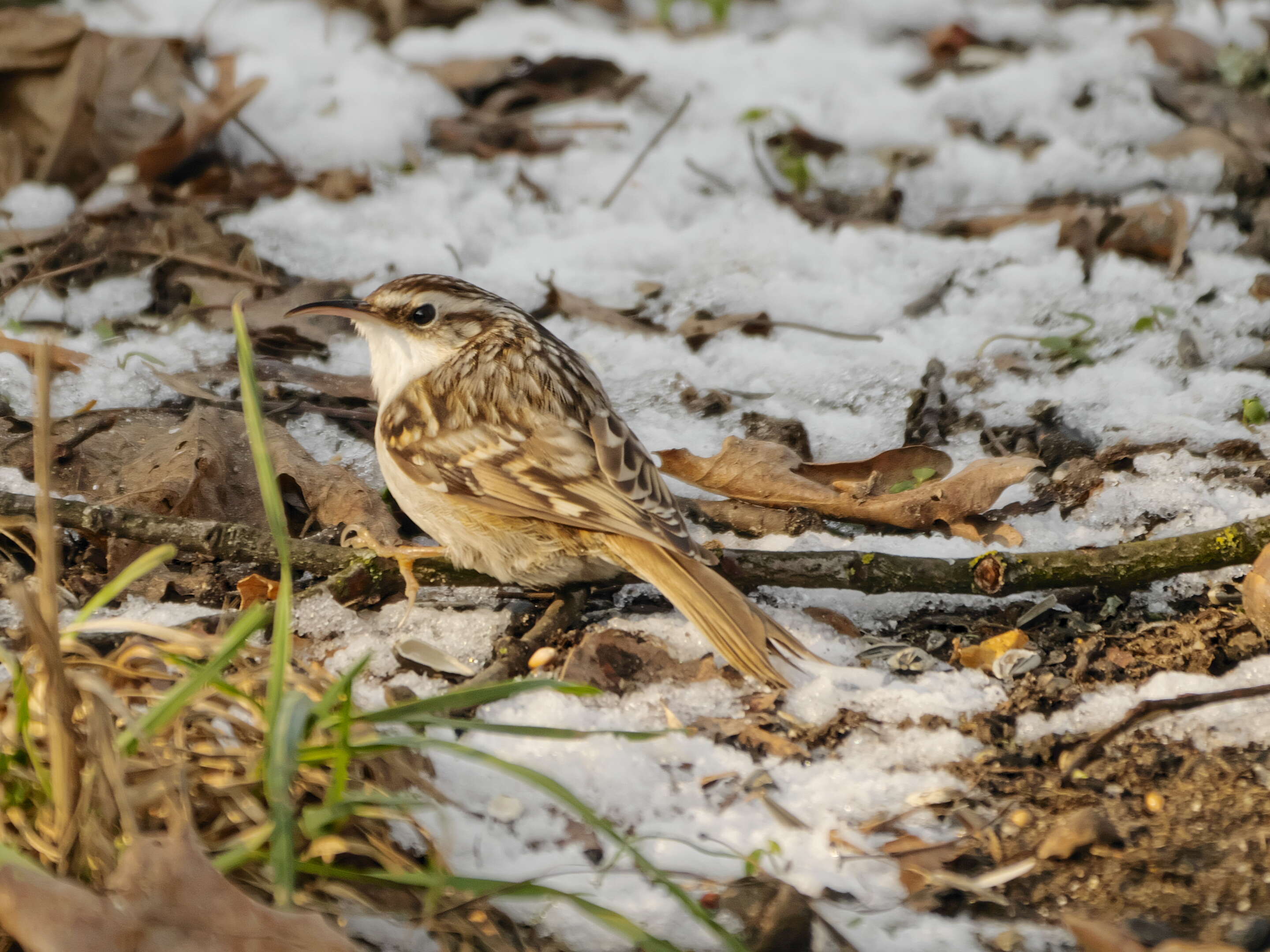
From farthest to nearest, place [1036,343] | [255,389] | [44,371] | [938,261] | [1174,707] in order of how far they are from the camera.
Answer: [938,261], [1036,343], [1174,707], [255,389], [44,371]

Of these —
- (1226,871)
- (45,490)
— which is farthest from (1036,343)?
(45,490)

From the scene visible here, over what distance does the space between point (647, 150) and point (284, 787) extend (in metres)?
4.87

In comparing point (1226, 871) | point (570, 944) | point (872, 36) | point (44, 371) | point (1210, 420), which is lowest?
point (570, 944)

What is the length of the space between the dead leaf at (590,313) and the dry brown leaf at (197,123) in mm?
2169

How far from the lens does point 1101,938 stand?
2.10 meters

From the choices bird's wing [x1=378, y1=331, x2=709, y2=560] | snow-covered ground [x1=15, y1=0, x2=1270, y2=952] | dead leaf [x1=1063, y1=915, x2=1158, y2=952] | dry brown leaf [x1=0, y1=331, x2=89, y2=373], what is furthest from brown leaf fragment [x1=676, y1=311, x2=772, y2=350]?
dead leaf [x1=1063, y1=915, x2=1158, y2=952]

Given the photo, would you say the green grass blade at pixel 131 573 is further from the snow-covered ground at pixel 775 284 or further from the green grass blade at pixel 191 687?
the snow-covered ground at pixel 775 284

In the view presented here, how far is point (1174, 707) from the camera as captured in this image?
270 cm

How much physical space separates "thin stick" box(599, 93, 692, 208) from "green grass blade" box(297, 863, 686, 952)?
4.29 metres

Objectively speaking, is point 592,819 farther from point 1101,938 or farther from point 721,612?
point 721,612

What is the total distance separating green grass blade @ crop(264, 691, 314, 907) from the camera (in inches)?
78.5

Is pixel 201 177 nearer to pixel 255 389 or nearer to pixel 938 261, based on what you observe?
pixel 938 261

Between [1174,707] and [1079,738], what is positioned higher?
[1174,707]

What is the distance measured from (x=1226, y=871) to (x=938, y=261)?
3.59 m
